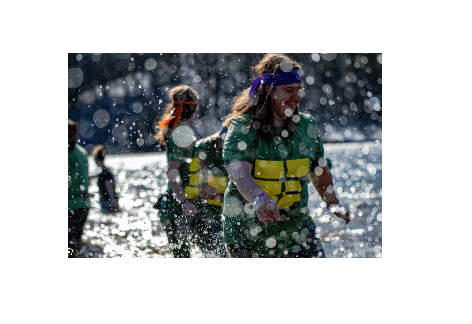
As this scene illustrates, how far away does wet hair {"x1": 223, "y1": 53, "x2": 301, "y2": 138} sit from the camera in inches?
96.8

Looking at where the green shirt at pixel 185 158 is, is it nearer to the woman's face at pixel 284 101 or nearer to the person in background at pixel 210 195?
the person in background at pixel 210 195

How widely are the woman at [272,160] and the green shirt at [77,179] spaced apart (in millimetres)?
1450

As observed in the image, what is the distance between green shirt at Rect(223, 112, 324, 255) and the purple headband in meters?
0.19

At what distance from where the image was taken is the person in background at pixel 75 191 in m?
3.43

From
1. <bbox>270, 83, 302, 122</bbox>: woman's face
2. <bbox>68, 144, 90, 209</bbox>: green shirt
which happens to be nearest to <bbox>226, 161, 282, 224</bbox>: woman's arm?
<bbox>270, 83, 302, 122</bbox>: woman's face

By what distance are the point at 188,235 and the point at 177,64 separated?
1473mm

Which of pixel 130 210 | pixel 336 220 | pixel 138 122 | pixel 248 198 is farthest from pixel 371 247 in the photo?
pixel 130 210

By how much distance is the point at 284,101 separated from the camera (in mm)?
2498

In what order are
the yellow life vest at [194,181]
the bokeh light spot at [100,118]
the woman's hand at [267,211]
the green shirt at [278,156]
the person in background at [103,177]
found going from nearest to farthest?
the woman's hand at [267,211], the green shirt at [278,156], the yellow life vest at [194,181], the bokeh light spot at [100,118], the person in background at [103,177]

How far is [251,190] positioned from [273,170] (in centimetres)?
22

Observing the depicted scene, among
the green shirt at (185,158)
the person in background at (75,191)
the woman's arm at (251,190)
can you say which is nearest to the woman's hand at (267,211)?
the woman's arm at (251,190)

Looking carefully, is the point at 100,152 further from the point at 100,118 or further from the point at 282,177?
the point at 282,177

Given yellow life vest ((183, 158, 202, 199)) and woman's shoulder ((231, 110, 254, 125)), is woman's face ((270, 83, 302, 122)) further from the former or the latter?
yellow life vest ((183, 158, 202, 199))
